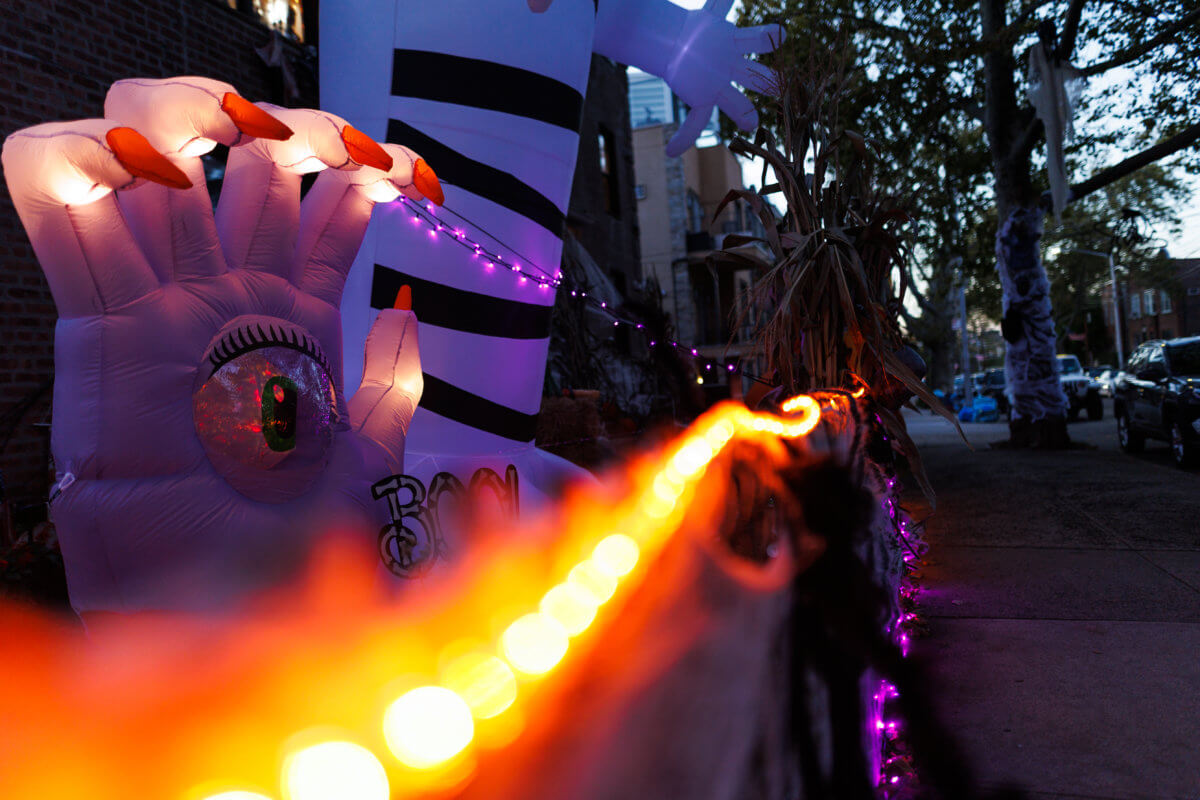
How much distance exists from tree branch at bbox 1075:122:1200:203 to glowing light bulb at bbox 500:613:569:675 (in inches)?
407

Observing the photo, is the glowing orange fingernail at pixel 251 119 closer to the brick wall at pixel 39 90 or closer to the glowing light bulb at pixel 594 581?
the glowing light bulb at pixel 594 581

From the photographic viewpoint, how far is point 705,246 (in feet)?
71.3

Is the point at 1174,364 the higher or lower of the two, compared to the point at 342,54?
lower

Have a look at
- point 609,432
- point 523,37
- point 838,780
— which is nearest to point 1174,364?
point 609,432

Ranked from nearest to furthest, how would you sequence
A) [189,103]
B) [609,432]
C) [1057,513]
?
1. [189,103]
2. [1057,513]
3. [609,432]

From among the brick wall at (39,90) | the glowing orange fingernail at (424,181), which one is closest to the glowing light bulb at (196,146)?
the glowing orange fingernail at (424,181)

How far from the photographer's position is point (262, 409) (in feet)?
7.39

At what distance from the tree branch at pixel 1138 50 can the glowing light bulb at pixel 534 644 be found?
34.2 feet

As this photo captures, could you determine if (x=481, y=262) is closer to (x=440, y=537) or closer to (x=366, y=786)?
(x=440, y=537)

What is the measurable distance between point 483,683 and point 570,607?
35 cm

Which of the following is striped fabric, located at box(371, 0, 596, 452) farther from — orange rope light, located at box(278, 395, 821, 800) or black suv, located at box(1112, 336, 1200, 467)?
black suv, located at box(1112, 336, 1200, 467)

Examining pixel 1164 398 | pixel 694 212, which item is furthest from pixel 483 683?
pixel 694 212

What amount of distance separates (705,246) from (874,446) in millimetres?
19083

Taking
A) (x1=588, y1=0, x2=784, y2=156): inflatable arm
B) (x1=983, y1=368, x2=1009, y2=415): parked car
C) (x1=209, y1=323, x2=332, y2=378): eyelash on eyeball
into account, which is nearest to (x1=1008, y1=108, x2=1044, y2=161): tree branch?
(x1=588, y1=0, x2=784, y2=156): inflatable arm
